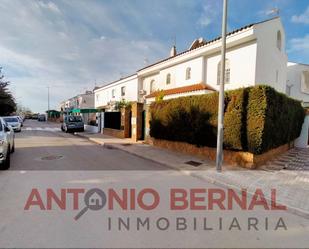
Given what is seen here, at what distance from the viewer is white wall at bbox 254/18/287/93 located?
1412cm

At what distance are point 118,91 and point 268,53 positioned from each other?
68.9 feet

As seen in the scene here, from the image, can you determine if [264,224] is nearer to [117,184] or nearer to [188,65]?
[117,184]

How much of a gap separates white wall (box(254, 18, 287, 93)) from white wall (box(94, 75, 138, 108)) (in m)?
15.4

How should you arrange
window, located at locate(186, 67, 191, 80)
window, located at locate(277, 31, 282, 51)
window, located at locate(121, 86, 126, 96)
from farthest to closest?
window, located at locate(121, 86, 126, 96) → window, located at locate(186, 67, 191, 80) → window, located at locate(277, 31, 282, 51)

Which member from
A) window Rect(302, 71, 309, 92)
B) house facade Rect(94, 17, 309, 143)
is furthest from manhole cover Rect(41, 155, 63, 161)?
window Rect(302, 71, 309, 92)

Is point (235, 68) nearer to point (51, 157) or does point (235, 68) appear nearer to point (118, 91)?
point (51, 157)

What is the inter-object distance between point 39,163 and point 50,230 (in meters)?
5.42

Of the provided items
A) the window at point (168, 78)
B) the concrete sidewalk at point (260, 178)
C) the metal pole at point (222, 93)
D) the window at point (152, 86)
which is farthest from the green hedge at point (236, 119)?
the window at point (152, 86)

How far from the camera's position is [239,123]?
27.1 feet

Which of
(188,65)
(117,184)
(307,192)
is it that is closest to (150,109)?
(188,65)

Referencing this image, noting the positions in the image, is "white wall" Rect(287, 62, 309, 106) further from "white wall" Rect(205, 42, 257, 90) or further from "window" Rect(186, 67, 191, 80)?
"white wall" Rect(205, 42, 257, 90)

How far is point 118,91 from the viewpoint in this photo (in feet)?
104

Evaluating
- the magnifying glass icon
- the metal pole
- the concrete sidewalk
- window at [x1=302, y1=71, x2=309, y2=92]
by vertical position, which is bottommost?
the concrete sidewalk

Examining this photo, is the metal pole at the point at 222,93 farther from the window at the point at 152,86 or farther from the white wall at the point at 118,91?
the white wall at the point at 118,91
